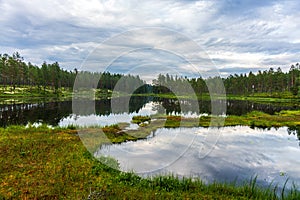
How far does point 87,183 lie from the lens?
40.0ft

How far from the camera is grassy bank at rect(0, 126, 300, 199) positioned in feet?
35.3

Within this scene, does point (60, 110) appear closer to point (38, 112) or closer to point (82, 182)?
point (38, 112)

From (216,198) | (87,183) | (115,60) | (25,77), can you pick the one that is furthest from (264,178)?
(25,77)

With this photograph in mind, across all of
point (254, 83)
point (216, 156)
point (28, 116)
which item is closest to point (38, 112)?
point (28, 116)

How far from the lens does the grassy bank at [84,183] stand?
1077 cm

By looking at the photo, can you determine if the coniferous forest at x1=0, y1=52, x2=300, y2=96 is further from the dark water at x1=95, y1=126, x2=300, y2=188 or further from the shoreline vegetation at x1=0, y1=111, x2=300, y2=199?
the shoreline vegetation at x1=0, y1=111, x2=300, y2=199

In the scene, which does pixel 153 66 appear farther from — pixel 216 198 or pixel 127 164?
pixel 216 198

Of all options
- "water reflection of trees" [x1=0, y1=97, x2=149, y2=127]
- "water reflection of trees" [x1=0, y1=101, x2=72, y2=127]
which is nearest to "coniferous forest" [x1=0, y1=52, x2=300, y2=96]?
"water reflection of trees" [x1=0, y1=97, x2=149, y2=127]

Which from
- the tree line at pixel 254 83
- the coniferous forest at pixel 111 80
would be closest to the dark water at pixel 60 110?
the coniferous forest at pixel 111 80

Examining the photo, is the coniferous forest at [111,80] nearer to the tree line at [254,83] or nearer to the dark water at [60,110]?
the tree line at [254,83]

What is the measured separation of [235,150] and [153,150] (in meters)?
8.53

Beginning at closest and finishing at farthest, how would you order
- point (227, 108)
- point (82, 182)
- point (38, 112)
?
point (82, 182)
point (38, 112)
point (227, 108)

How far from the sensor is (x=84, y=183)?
39.8 feet

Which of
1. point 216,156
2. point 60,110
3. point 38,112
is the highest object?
point 60,110
